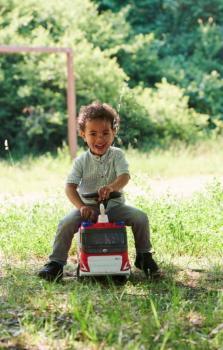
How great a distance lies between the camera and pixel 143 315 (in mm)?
2949

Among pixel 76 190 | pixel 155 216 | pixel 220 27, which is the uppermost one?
pixel 220 27

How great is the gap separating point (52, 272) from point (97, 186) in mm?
555

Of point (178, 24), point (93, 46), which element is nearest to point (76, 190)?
point (93, 46)

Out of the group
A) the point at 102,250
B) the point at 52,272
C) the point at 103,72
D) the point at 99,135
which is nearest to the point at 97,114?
the point at 99,135

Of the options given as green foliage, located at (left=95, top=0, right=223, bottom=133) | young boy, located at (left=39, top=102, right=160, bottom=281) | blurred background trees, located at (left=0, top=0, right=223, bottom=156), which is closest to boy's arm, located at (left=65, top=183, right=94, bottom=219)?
young boy, located at (left=39, top=102, right=160, bottom=281)

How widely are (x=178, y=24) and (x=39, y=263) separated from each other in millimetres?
11643

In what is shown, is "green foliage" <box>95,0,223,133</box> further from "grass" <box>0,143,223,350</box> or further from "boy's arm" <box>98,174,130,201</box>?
"boy's arm" <box>98,174,130,201</box>

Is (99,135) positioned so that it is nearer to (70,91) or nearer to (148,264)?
(148,264)

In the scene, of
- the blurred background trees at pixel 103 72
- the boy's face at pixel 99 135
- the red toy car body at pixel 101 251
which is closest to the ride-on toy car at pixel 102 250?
the red toy car body at pixel 101 251

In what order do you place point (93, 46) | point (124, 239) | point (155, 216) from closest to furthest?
point (124, 239) < point (155, 216) < point (93, 46)

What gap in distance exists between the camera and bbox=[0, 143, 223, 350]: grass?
2678mm

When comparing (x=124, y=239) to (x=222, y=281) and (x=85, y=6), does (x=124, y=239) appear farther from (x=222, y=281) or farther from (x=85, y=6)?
(x=85, y=6)

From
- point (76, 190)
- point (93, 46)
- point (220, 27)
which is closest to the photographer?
point (76, 190)

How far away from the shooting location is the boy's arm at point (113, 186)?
367cm
